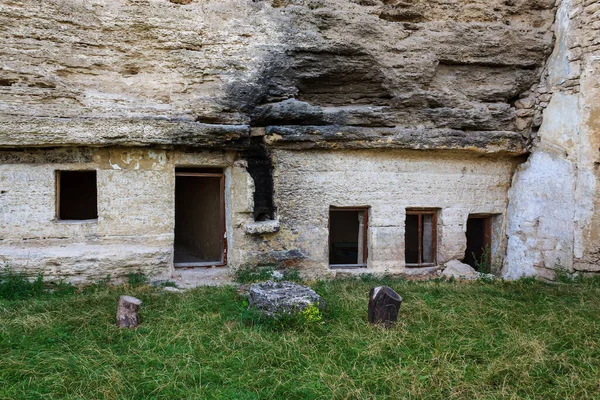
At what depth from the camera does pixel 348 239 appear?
12.5 meters

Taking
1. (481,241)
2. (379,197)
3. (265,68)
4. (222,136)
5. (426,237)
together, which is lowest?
(481,241)

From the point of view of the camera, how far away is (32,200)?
6.82 metres

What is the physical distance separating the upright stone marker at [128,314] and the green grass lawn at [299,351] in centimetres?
12

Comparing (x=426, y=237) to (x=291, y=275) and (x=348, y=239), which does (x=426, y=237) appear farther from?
(x=348, y=239)

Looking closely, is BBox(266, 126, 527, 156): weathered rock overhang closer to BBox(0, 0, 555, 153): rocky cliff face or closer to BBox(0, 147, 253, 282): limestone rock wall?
BBox(0, 0, 555, 153): rocky cliff face

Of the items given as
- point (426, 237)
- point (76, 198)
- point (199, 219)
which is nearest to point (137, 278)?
point (199, 219)

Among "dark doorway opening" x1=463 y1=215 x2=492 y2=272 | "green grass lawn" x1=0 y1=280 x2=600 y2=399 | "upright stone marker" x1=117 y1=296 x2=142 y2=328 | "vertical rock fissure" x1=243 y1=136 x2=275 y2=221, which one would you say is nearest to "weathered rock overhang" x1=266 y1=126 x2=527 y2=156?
"vertical rock fissure" x1=243 y1=136 x2=275 y2=221

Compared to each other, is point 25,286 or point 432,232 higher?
point 432,232

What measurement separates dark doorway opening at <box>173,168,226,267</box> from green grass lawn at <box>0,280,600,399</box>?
7.32 feet

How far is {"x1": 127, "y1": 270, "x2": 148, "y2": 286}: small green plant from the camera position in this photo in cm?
697

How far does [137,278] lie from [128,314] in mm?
1934

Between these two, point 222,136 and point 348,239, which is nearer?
point 222,136

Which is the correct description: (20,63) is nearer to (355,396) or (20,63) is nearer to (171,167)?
(171,167)

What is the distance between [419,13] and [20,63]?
5.96 meters
